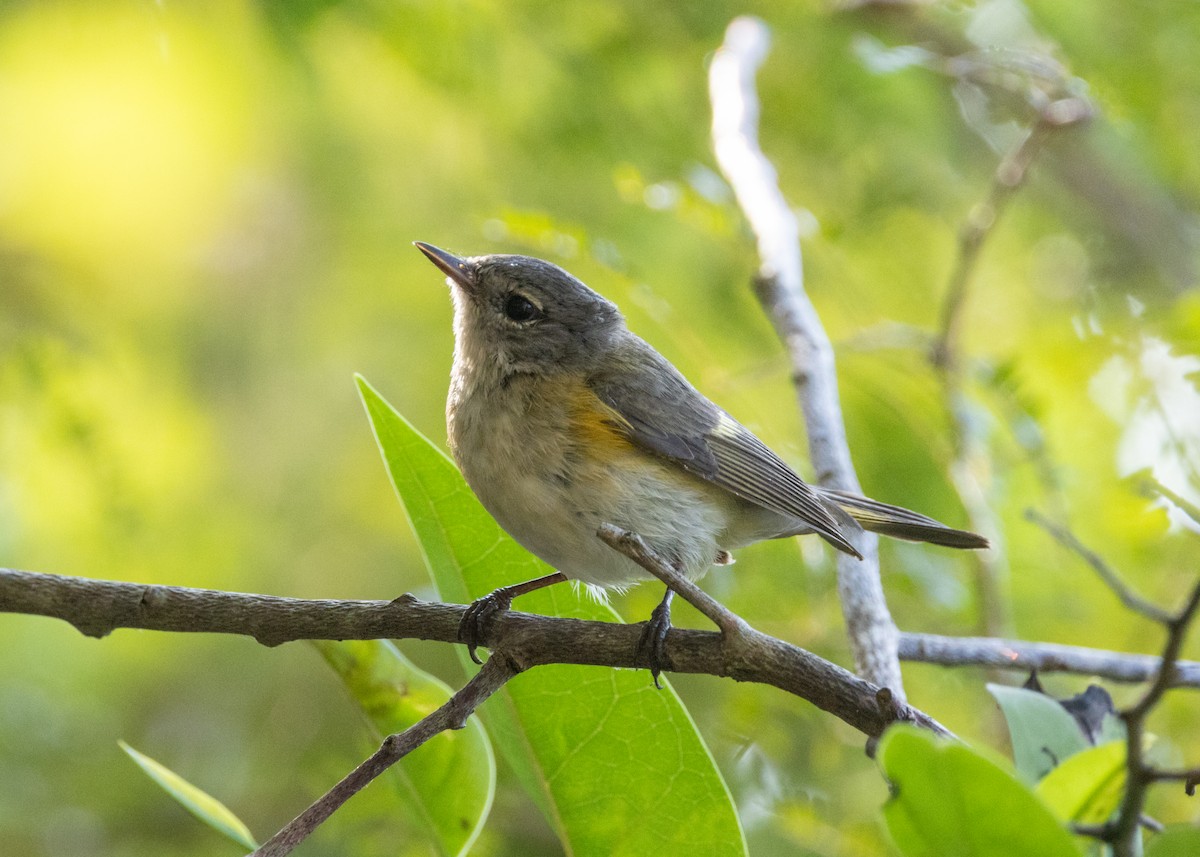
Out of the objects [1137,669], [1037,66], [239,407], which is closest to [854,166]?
→ [1037,66]

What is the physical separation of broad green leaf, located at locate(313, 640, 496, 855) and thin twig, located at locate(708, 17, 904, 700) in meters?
0.69

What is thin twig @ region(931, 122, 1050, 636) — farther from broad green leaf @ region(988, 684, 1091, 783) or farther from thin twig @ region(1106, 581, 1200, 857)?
thin twig @ region(1106, 581, 1200, 857)

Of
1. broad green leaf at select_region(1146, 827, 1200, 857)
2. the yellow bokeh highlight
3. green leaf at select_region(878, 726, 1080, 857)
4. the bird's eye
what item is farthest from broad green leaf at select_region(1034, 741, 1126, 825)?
the yellow bokeh highlight

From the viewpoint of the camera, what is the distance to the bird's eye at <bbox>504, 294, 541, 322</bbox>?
279 centimetres

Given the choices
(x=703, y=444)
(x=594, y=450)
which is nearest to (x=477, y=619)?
(x=594, y=450)

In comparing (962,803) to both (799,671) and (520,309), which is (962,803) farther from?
(520,309)

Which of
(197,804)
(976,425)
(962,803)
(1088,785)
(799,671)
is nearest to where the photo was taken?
(962,803)

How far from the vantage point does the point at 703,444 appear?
2.61 m

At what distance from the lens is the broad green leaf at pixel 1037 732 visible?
1472 mm

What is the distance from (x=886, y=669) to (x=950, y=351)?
1617 mm

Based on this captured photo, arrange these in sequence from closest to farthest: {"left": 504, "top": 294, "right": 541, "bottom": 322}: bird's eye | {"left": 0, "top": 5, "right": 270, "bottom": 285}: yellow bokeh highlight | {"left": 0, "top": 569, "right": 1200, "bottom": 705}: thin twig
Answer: {"left": 0, "top": 569, "right": 1200, "bottom": 705}: thin twig < {"left": 504, "top": 294, "right": 541, "bottom": 322}: bird's eye < {"left": 0, "top": 5, "right": 270, "bottom": 285}: yellow bokeh highlight

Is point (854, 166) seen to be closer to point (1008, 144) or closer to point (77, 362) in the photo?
point (1008, 144)

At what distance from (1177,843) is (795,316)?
6.46 ft

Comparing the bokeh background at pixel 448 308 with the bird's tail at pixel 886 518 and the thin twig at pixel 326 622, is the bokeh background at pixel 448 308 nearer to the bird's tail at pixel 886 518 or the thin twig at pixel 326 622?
the bird's tail at pixel 886 518
